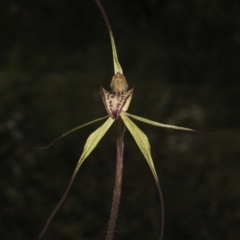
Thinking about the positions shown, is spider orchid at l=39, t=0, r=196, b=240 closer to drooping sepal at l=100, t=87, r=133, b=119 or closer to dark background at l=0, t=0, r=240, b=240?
drooping sepal at l=100, t=87, r=133, b=119

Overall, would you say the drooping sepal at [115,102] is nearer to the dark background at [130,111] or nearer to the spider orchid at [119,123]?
the spider orchid at [119,123]

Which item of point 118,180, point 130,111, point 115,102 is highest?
point 130,111

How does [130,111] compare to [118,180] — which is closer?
[118,180]

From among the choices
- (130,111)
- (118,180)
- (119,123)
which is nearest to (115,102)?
(119,123)

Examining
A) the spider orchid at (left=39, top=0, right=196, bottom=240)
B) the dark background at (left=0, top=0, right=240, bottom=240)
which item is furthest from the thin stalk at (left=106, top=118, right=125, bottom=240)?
the dark background at (left=0, top=0, right=240, bottom=240)

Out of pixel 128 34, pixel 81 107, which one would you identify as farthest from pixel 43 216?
pixel 128 34

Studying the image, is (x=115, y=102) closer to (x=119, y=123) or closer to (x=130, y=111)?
(x=119, y=123)

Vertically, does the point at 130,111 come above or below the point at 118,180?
above
